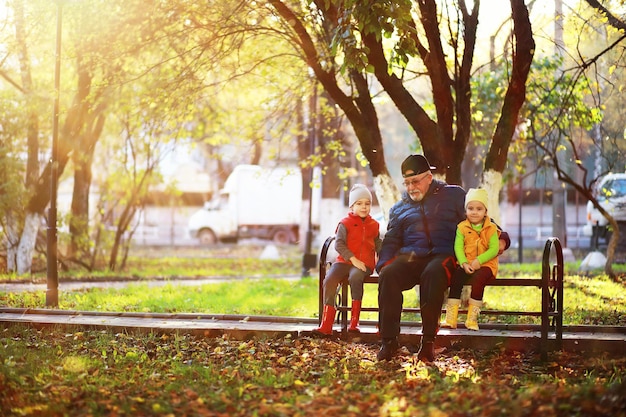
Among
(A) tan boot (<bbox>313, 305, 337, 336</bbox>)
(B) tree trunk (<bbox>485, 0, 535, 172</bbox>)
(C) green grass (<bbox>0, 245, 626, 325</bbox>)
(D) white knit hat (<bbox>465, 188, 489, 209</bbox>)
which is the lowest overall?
(C) green grass (<bbox>0, 245, 626, 325</bbox>)

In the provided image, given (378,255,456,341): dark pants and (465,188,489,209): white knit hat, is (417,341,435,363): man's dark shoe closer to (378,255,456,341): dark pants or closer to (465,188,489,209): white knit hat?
(378,255,456,341): dark pants

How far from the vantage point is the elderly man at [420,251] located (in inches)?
295

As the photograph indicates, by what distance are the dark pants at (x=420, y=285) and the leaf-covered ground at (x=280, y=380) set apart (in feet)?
Answer: 1.18

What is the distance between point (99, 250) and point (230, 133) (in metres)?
5.04

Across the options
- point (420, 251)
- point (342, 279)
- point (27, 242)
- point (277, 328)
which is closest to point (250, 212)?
A: point (27, 242)

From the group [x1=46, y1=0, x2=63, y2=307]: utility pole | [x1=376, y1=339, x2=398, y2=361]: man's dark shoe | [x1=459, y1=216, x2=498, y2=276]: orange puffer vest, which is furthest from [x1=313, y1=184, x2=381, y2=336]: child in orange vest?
[x1=46, y1=0, x2=63, y2=307]: utility pole

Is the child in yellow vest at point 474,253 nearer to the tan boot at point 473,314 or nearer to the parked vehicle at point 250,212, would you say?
the tan boot at point 473,314

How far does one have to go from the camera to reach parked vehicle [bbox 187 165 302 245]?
3419 cm

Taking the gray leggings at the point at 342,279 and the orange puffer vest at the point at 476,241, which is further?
the gray leggings at the point at 342,279

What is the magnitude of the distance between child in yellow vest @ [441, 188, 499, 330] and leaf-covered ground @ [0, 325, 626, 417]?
0.53m

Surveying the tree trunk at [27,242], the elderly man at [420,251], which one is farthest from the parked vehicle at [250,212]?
the elderly man at [420,251]

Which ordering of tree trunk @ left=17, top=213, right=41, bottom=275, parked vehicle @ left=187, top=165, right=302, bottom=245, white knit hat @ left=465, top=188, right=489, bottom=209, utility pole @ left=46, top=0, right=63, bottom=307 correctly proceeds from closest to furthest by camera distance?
white knit hat @ left=465, top=188, right=489, bottom=209, utility pole @ left=46, top=0, right=63, bottom=307, tree trunk @ left=17, top=213, right=41, bottom=275, parked vehicle @ left=187, top=165, right=302, bottom=245

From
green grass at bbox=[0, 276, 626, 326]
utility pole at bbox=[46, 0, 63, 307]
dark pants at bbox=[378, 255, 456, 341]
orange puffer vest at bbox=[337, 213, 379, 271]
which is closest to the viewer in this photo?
dark pants at bbox=[378, 255, 456, 341]

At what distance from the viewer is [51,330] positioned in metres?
9.59
